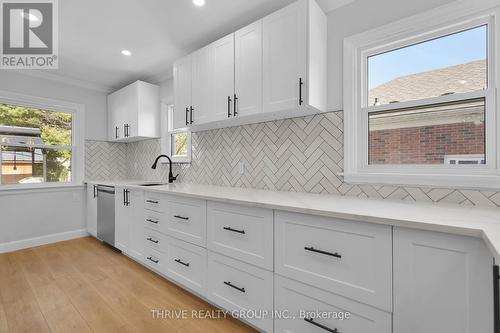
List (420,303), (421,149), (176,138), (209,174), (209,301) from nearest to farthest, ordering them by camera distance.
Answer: (420,303), (421,149), (209,301), (209,174), (176,138)

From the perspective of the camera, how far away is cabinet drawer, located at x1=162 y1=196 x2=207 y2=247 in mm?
2031

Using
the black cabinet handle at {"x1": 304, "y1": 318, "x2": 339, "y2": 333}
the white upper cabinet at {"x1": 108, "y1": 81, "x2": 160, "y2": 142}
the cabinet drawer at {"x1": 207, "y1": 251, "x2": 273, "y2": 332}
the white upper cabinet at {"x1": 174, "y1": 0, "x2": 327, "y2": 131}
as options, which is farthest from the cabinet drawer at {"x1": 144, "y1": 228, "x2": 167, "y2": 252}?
the white upper cabinet at {"x1": 108, "y1": 81, "x2": 160, "y2": 142}

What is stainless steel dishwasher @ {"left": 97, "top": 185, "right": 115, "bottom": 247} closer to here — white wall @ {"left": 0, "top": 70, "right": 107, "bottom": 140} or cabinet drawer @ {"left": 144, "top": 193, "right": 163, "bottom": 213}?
cabinet drawer @ {"left": 144, "top": 193, "right": 163, "bottom": 213}

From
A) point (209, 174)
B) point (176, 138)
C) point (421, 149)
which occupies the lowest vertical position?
point (209, 174)

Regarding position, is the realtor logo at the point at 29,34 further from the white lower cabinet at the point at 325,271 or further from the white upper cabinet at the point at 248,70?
the white lower cabinet at the point at 325,271

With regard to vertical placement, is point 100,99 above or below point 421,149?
above

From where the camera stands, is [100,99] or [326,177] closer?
[326,177]

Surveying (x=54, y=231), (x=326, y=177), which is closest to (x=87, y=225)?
(x=54, y=231)

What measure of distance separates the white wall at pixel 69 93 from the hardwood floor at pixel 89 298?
213 centimetres

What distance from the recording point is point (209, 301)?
2057 millimetres

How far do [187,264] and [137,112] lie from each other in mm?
2516

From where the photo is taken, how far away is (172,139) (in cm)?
379

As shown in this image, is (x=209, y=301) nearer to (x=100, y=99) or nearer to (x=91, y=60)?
(x=91, y=60)

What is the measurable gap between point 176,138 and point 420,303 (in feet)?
11.1
